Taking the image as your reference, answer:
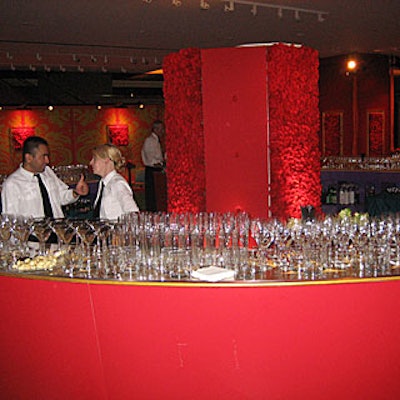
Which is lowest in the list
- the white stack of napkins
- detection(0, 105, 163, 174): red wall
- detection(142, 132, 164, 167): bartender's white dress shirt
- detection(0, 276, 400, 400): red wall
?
detection(0, 276, 400, 400): red wall

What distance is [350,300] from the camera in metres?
3.13

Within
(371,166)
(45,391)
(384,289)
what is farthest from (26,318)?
(371,166)

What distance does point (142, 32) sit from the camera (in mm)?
10141

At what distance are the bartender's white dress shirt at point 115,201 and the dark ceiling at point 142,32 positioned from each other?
2.95 meters

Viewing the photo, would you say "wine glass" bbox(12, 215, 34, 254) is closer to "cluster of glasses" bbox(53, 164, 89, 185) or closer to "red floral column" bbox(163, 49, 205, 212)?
"red floral column" bbox(163, 49, 205, 212)

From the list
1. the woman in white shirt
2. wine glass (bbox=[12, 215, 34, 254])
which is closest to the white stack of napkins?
wine glass (bbox=[12, 215, 34, 254])

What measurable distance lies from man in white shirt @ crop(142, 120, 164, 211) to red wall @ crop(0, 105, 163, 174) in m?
4.19

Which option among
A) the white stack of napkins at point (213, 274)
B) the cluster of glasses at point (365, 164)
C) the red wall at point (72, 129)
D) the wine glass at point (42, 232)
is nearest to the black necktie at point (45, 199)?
the wine glass at point (42, 232)

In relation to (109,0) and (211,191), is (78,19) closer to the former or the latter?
(109,0)

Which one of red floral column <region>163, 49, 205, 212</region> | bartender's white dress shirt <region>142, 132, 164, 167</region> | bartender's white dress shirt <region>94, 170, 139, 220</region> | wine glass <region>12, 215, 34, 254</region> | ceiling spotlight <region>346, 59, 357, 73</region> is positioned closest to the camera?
wine glass <region>12, 215, 34, 254</region>

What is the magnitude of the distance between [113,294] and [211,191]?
4.32 metres

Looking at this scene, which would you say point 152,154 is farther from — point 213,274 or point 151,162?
point 213,274

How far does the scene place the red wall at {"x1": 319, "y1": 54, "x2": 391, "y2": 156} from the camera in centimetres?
1476

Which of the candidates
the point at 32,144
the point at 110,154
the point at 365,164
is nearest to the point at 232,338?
the point at 110,154
